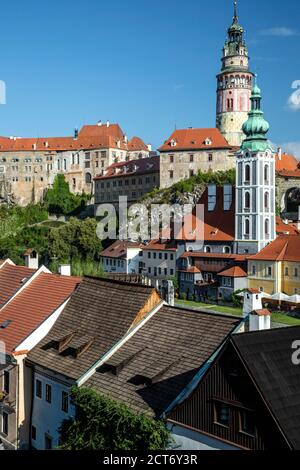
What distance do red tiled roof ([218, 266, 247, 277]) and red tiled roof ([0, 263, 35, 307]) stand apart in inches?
1384

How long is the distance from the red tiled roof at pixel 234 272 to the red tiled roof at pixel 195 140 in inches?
1228

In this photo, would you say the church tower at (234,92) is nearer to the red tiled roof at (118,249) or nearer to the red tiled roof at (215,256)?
the red tiled roof at (118,249)

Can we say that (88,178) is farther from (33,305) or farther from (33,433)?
(33,433)

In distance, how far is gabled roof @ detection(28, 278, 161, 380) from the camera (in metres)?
19.5

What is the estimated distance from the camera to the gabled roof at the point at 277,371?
1276cm

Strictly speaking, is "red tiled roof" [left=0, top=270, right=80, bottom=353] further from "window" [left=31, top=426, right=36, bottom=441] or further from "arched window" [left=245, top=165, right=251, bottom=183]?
"arched window" [left=245, top=165, right=251, bottom=183]

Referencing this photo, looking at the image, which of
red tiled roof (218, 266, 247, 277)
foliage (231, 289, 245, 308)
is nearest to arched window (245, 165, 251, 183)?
red tiled roof (218, 266, 247, 277)

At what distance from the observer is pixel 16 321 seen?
23.5 metres

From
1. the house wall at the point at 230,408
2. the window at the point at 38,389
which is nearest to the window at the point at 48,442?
the window at the point at 38,389

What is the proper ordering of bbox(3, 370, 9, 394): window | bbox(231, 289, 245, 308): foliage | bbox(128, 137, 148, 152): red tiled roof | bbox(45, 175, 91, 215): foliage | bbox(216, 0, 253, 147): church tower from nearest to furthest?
bbox(3, 370, 9, 394): window → bbox(231, 289, 245, 308): foliage → bbox(216, 0, 253, 147): church tower → bbox(45, 175, 91, 215): foliage → bbox(128, 137, 148, 152): red tiled roof

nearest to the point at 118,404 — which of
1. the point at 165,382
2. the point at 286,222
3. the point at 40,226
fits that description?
the point at 165,382

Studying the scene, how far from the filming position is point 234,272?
60.9m
